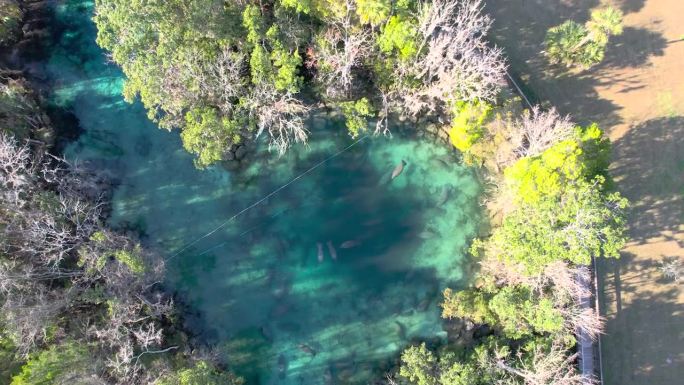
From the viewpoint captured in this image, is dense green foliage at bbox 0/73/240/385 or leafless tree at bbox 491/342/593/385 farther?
leafless tree at bbox 491/342/593/385

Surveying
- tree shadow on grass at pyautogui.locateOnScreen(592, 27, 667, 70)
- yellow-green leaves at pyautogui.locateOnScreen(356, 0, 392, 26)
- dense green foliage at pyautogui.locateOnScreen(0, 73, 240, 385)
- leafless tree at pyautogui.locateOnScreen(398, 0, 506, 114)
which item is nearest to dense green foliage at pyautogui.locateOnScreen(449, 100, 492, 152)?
leafless tree at pyautogui.locateOnScreen(398, 0, 506, 114)

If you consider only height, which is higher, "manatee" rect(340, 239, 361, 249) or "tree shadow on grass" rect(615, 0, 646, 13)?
"tree shadow on grass" rect(615, 0, 646, 13)

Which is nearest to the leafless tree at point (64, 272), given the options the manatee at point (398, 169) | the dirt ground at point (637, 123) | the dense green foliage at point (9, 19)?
the dense green foliage at point (9, 19)

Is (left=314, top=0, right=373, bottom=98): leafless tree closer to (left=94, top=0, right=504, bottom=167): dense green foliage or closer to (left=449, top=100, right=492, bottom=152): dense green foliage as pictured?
(left=94, top=0, right=504, bottom=167): dense green foliage

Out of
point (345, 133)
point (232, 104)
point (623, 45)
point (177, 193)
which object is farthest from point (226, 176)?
point (623, 45)

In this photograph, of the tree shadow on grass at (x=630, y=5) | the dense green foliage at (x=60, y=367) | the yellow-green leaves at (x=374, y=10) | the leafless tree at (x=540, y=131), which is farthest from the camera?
the tree shadow on grass at (x=630, y=5)

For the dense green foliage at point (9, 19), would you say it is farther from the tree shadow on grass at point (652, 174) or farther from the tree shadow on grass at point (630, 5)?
the tree shadow on grass at point (652, 174)
